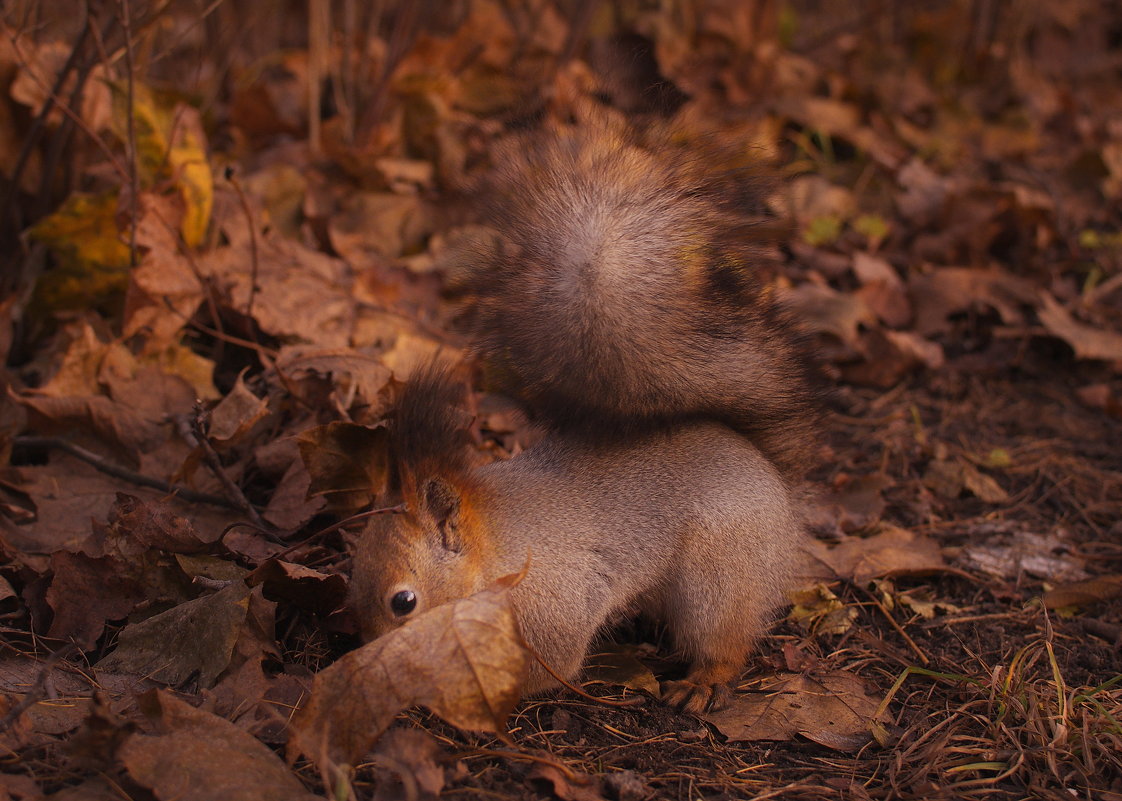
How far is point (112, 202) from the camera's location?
8.91 ft

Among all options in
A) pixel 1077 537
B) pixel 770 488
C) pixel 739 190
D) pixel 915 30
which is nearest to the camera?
pixel 739 190

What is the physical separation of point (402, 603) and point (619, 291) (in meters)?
0.75

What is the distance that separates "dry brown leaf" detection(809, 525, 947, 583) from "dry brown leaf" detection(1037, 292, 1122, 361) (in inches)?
51.4

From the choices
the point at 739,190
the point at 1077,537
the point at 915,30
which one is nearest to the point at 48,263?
the point at 739,190

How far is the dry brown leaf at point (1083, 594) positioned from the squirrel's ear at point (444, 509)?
1.52m

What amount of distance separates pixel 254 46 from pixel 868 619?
427cm

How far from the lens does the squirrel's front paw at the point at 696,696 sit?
2.05m

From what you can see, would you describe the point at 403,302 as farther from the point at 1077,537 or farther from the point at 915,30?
the point at 915,30

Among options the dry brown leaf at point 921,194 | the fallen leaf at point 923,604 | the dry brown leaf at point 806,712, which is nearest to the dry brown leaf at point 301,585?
the dry brown leaf at point 806,712

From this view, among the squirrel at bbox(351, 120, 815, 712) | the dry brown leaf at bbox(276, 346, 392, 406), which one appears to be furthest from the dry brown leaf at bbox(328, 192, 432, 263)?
A: the squirrel at bbox(351, 120, 815, 712)

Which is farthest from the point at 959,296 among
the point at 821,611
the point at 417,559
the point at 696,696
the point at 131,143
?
the point at 131,143

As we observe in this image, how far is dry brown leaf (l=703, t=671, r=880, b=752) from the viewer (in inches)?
76.7

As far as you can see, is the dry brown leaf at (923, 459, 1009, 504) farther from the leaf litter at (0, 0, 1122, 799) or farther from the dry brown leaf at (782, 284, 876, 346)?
the dry brown leaf at (782, 284, 876, 346)

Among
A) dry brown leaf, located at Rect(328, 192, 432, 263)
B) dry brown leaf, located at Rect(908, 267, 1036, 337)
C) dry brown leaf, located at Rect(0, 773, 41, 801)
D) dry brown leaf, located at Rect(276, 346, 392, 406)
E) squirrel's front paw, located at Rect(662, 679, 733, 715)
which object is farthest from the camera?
dry brown leaf, located at Rect(908, 267, 1036, 337)
